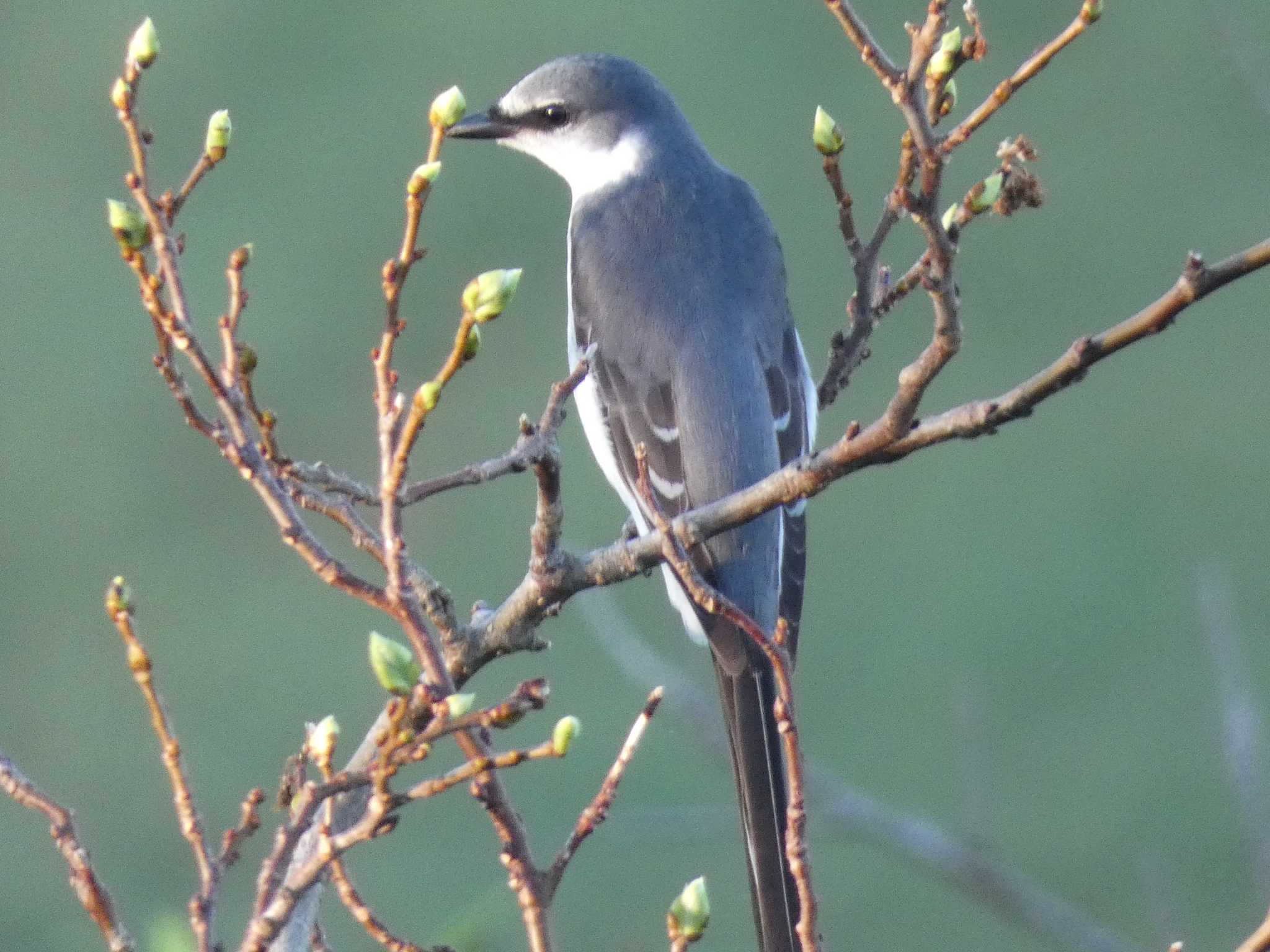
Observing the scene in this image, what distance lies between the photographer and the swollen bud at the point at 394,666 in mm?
1466

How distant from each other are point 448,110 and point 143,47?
297 mm

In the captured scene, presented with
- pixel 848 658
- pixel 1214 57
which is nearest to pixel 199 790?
pixel 848 658

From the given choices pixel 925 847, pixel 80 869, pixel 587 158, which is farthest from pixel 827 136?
pixel 587 158

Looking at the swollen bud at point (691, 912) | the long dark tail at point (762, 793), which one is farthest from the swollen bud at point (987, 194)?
the long dark tail at point (762, 793)

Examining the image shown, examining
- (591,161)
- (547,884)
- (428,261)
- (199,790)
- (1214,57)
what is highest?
(428,261)

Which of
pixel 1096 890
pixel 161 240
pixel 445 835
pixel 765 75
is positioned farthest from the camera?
pixel 765 75

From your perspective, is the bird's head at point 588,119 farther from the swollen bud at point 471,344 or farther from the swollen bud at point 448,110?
the swollen bud at point 471,344

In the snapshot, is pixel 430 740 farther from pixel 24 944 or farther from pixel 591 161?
pixel 24 944

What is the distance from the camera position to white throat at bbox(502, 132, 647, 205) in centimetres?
386

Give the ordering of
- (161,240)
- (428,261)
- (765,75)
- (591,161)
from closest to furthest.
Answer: (161,240)
(591,161)
(428,261)
(765,75)

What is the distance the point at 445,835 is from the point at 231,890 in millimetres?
831

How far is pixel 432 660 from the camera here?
4.67ft

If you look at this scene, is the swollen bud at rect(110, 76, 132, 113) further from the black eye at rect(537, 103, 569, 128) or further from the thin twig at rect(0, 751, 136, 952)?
the black eye at rect(537, 103, 569, 128)

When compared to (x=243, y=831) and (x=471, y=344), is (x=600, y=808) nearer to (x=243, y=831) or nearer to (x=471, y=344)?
(x=243, y=831)
